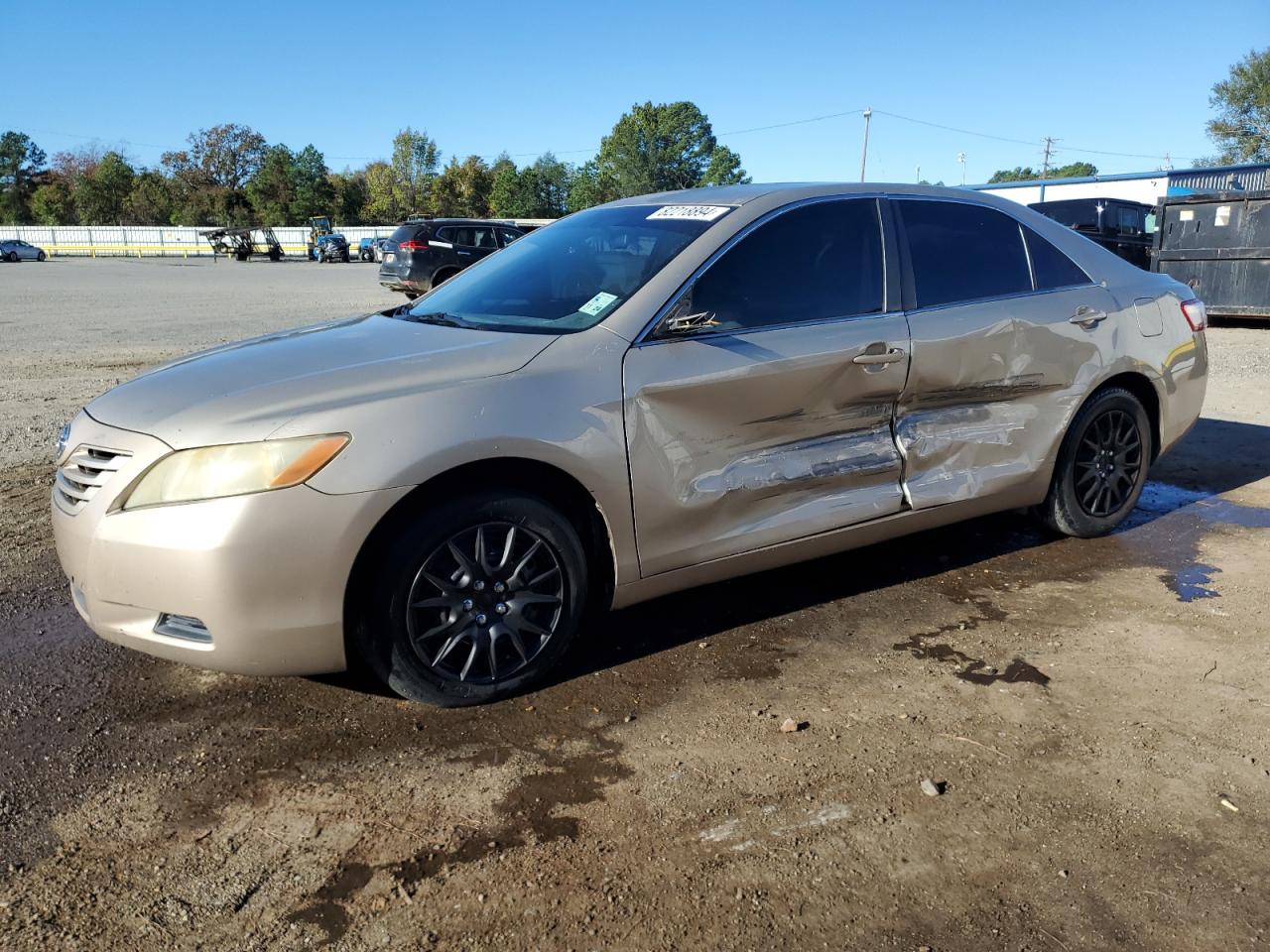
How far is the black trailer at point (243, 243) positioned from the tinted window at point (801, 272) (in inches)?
2128

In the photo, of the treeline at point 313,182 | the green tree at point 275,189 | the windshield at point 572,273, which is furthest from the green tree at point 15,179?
the windshield at point 572,273

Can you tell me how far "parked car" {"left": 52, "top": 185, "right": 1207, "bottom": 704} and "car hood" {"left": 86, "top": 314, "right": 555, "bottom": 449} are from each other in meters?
0.01

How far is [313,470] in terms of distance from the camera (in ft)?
9.18

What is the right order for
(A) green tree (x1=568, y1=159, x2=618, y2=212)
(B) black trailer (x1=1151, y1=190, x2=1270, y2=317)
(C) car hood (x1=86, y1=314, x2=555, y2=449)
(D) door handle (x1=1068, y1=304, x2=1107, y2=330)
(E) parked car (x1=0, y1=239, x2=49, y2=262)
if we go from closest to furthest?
(C) car hood (x1=86, y1=314, x2=555, y2=449) → (D) door handle (x1=1068, y1=304, x2=1107, y2=330) → (B) black trailer (x1=1151, y1=190, x2=1270, y2=317) → (E) parked car (x1=0, y1=239, x2=49, y2=262) → (A) green tree (x1=568, y1=159, x2=618, y2=212)

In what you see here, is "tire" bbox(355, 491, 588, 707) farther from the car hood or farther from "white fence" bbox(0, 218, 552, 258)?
"white fence" bbox(0, 218, 552, 258)

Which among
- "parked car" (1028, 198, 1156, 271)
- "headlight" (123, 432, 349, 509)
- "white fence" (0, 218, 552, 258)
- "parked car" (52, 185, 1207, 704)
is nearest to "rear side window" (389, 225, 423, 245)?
"parked car" (1028, 198, 1156, 271)

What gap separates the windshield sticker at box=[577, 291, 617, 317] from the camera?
11.4 ft

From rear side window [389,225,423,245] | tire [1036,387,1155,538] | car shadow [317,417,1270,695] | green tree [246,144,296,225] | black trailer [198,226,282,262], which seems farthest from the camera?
green tree [246,144,296,225]

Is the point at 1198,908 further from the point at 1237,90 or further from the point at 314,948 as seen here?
the point at 1237,90

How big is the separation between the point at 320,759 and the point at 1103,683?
259 centimetres

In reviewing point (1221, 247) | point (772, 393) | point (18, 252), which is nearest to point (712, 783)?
point (772, 393)

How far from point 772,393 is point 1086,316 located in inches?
73.8

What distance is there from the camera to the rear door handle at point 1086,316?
14.7 ft

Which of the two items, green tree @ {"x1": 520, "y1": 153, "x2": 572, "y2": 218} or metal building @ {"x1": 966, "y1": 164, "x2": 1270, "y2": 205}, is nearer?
metal building @ {"x1": 966, "y1": 164, "x2": 1270, "y2": 205}
